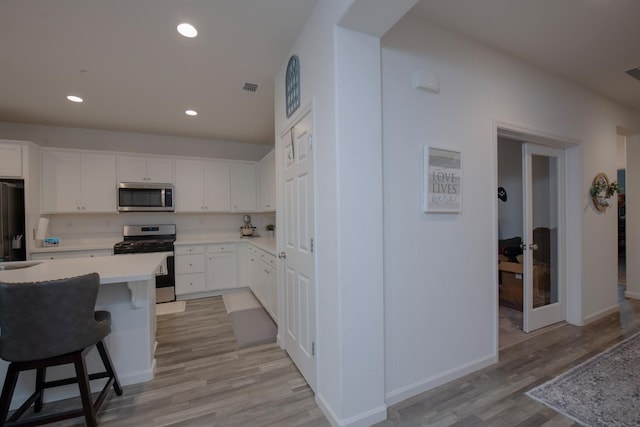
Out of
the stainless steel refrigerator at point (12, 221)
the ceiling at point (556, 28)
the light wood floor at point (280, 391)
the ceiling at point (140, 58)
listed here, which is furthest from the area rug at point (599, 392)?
the stainless steel refrigerator at point (12, 221)

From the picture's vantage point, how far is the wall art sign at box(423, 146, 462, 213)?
6.31 feet

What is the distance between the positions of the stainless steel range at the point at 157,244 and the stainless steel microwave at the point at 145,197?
0.39 m

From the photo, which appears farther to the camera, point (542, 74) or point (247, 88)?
point (247, 88)

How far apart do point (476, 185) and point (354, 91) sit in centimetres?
133

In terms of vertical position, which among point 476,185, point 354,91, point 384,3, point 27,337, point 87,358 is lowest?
point 87,358

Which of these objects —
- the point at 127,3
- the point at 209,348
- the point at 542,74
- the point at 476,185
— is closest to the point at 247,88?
the point at 127,3

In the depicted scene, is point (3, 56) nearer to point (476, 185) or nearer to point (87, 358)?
point (87, 358)

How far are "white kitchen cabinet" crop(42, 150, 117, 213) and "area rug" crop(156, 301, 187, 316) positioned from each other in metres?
1.66

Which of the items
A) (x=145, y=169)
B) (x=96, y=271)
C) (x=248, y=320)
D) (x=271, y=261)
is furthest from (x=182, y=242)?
(x=96, y=271)

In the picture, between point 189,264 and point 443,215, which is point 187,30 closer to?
point 443,215

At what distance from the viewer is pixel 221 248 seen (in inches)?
176

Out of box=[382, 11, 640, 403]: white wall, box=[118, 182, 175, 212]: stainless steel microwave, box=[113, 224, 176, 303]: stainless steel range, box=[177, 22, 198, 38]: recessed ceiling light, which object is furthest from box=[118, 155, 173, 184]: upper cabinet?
box=[382, 11, 640, 403]: white wall

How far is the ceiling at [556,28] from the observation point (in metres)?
1.87

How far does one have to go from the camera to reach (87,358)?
1959 millimetres
